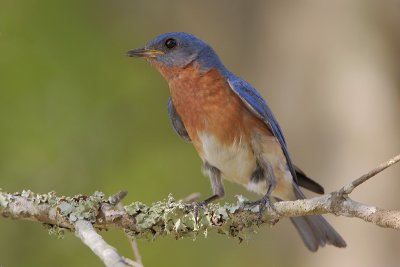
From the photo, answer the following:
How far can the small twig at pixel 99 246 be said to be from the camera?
275cm

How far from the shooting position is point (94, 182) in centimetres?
737

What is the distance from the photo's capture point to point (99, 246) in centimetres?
301

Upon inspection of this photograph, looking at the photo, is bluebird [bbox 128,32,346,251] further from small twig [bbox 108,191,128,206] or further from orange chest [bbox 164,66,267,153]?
small twig [bbox 108,191,128,206]

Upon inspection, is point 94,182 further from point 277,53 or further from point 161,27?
point 277,53

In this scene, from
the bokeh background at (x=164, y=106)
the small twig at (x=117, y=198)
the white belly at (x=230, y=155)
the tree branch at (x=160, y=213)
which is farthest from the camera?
the bokeh background at (x=164, y=106)

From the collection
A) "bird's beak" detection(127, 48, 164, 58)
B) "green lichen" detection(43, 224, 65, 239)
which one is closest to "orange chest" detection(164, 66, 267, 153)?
"bird's beak" detection(127, 48, 164, 58)

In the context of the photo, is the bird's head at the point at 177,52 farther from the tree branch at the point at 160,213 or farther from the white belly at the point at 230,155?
the tree branch at the point at 160,213

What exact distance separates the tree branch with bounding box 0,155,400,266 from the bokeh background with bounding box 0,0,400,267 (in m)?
2.19

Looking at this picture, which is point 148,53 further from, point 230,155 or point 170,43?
point 230,155

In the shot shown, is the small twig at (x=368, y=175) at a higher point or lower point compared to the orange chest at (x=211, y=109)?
lower

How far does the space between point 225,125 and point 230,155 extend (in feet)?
0.72

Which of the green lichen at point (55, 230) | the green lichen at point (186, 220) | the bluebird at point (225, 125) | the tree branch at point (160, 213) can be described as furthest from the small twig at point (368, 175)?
the bluebird at point (225, 125)

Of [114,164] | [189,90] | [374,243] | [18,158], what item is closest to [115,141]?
[114,164]

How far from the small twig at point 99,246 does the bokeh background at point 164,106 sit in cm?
312
